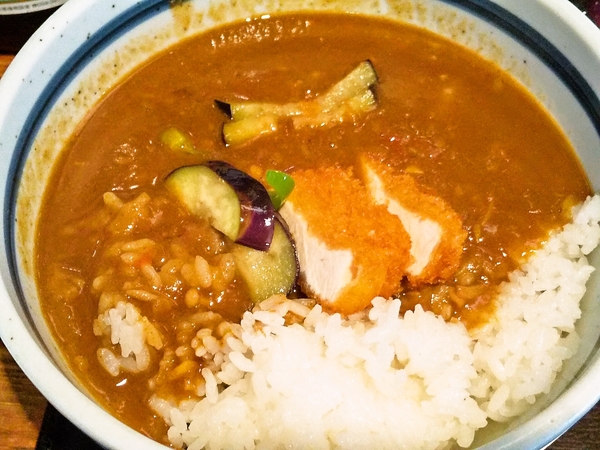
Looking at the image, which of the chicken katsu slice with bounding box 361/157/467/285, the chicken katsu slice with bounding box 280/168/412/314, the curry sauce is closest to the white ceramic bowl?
the curry sauce

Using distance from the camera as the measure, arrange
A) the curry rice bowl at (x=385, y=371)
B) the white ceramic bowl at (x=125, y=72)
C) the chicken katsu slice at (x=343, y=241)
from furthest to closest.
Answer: the chicken katsu slice at (x=343, y=241) < the curry rice bowl at (x=385, y=371) < the white ceramic bowl at (x=125, y=72)

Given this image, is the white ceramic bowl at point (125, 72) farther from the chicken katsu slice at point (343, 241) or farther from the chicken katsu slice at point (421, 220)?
the chicken katsu slice at point (343, 241)

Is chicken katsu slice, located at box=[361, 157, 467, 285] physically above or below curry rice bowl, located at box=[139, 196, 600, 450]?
above

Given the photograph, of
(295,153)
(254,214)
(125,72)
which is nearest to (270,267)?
(254,214)

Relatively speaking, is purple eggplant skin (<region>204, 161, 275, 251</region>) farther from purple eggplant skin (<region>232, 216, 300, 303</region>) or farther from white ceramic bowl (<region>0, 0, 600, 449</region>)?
white ceramic bowl (<region>0, 0, 600, 449</region>)

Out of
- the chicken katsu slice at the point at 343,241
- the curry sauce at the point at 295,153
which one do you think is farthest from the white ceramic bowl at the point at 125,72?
the chicken katsu slice at the point at 343,241

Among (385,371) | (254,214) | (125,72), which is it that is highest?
(125,72)

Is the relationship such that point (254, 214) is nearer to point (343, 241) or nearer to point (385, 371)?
point (343, 241)
